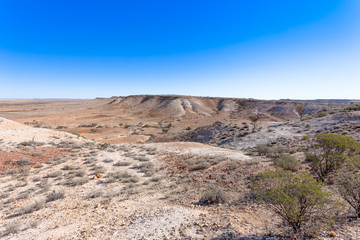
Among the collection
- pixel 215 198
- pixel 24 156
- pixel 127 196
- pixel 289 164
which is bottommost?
pixel 127 196

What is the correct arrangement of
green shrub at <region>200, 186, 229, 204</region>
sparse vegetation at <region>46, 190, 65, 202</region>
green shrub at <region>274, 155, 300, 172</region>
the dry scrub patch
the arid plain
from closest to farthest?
the arid plain, green shrub at <region>200, 186, 229, 204</region>, sparse vegetation at <region>46, 190, 65, 202</region>, green shrub at <region>274, 155, 300, 172</region>, the dry scrub patch

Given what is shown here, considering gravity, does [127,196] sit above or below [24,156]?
below

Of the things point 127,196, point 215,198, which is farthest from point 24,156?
point 215,198

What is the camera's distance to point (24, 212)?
605cm

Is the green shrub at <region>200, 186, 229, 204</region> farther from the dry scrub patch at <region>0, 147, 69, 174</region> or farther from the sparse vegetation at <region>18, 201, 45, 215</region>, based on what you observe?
the dry scrub patch at <region>0, 147, 69, 174</region>

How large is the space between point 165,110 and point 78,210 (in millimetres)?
57308

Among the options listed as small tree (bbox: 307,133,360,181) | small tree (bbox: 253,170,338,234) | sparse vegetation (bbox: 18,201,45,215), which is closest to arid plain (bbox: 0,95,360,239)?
sparse vegetation (bbox: 18,201,45,215)

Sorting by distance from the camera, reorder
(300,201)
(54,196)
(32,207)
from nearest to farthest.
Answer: (300,201)
(32,207)
(54,196)

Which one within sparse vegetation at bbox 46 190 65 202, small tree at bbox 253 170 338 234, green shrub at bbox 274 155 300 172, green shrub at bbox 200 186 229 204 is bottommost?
sparse vegetation at bbox 46 190 65 202

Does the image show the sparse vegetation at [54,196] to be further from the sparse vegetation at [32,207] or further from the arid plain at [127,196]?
the sparse vegetation at [32,207]

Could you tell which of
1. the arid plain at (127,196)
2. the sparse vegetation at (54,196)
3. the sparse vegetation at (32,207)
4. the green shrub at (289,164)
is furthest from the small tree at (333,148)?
the sparse vegetation at (32,207)

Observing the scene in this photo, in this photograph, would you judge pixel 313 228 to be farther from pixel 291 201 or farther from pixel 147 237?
pixel 147 237

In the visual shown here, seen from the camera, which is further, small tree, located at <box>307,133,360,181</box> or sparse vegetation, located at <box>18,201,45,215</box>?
small tree, located at <box>307,133,360,181</box>

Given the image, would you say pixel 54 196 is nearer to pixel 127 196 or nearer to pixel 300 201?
pixel 127 196
